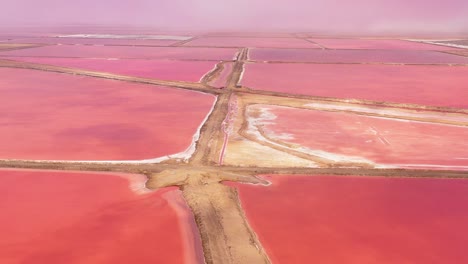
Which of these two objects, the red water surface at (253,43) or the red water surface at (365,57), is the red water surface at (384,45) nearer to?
the red water surface at (253,43)

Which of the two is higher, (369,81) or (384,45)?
(384,45)

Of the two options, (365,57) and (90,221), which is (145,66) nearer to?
(365,57)

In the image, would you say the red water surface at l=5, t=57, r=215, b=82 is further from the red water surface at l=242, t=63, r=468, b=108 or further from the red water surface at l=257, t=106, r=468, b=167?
the red water surface at l=257, t=106, r=468, b=167

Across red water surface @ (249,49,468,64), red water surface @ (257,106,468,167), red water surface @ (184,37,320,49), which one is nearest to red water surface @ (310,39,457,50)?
red water surface @ (184,37,320,49)

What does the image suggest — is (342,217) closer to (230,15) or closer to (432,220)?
(432,220)

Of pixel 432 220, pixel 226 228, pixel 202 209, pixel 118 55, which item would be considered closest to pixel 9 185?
pixel 202 209

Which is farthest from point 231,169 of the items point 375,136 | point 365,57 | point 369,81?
Result: point 365,57
